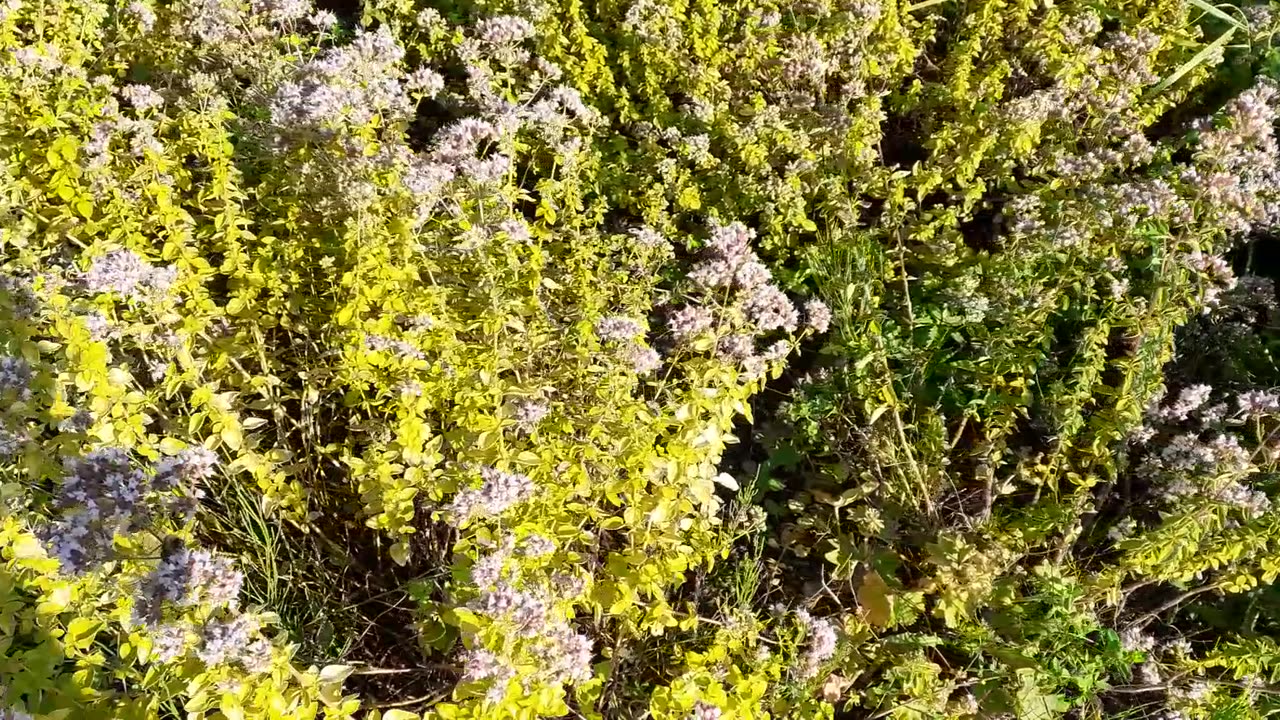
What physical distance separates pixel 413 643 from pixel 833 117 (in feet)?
7.10

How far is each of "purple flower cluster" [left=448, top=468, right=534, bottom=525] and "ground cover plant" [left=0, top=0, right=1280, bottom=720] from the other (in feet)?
0.04

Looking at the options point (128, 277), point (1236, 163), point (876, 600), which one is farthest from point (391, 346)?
point (1236, 163)

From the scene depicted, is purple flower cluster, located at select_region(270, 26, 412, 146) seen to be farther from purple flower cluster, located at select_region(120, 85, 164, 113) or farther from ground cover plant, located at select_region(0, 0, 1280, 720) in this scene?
purple flower cluster, located at select_region(120, 85, 164, 113)

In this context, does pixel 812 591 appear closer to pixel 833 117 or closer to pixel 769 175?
pixel 769 175

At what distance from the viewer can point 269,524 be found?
7.86 ft

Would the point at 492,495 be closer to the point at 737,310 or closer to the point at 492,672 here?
the point at 492,672

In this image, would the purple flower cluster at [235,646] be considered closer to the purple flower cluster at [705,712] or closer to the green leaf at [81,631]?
the green leaf at [81,631]

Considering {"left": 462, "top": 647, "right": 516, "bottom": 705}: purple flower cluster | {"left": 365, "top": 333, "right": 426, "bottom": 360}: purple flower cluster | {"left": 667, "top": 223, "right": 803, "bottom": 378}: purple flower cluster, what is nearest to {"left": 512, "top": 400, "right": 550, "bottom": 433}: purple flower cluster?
{"left": 365, "top": 333, "right": 426, "bottom": 360}: purple flower cluster

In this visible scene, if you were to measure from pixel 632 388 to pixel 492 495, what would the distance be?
22.7 inches

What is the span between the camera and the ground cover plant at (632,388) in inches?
74.5

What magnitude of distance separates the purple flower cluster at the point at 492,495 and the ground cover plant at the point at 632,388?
1 cm

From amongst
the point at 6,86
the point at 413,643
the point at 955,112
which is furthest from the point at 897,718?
the point at 6,86

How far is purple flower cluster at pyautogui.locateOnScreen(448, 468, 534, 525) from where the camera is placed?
1810mm

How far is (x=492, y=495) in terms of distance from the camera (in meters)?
1.82
